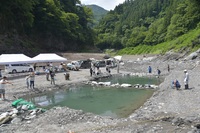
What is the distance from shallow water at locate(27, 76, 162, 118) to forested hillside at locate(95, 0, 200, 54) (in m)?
41.1

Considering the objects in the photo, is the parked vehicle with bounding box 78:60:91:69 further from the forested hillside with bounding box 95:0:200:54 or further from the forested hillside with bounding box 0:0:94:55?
the forested hillside with bounding box 95:0:200:54

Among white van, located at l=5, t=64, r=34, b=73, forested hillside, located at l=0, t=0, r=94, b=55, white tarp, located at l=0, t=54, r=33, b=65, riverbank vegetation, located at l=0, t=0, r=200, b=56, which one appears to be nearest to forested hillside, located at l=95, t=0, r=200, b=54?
riverbank vegetation, located at l=0, t=0, r=200, b=56

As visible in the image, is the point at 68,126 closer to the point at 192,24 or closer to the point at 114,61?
the point at 114,61

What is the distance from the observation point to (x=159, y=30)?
123 meters

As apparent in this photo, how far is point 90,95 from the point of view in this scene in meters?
30.2

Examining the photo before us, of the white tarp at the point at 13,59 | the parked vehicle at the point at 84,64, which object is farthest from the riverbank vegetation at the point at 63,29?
the white tarp at the point at 13,59

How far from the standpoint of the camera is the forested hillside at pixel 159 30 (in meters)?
87.5

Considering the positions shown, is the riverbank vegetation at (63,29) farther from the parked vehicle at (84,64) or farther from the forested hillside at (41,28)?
the parked vehicle at (84,64)

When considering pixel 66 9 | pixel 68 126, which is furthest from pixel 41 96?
pixel 66 9

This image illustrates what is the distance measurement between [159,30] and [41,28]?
216 feet

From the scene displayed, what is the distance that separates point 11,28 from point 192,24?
66551 millimetres

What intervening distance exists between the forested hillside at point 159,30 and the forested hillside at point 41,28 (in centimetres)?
3176

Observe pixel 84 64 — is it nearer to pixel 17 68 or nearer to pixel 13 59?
pixel 17 68

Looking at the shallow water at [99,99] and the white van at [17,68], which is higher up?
the white van at [17,68]
